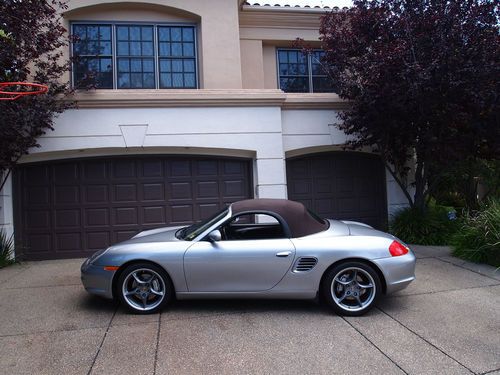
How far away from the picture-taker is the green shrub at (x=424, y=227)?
9.02m

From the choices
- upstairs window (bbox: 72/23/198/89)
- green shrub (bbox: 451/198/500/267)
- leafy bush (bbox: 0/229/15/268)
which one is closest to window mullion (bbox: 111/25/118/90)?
upstairs window (bbox: 72/23/198/89)

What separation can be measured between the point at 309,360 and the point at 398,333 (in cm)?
115

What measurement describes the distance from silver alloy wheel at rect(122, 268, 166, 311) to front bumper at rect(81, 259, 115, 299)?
7.2 inches

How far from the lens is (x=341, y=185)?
10133 millimetres

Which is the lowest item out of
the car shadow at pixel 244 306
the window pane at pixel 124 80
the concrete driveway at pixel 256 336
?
the concrete driveway at pixel 256 336

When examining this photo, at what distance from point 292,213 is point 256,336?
1.59m

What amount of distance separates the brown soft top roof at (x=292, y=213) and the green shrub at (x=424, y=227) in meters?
4.63

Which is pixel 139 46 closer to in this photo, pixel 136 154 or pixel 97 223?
pixel 136 154

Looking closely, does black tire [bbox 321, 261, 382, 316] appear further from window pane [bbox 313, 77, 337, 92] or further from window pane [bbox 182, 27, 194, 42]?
window pane [bbox 182, 27, 194, 42]

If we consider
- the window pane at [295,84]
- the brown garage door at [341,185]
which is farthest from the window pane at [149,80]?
the brown garage door at [341,185]

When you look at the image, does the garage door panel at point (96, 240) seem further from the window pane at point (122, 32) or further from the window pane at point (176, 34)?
the window pane at point (176, 34)

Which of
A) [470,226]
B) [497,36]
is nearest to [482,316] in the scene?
[470,226]

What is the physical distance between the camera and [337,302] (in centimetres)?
465

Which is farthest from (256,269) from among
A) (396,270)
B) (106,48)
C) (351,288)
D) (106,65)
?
(106,48)
